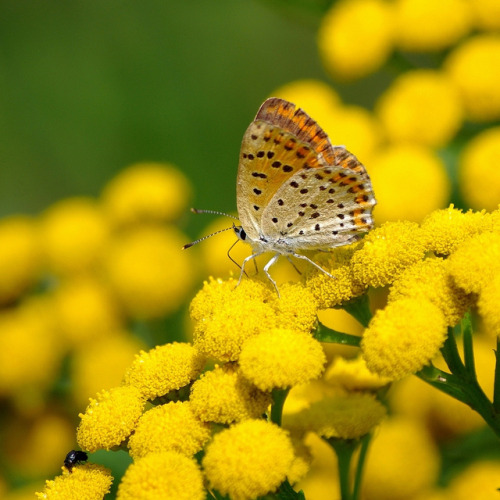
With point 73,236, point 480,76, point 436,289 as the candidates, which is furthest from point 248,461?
point 480,76

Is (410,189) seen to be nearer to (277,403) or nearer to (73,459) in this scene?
(277,403)

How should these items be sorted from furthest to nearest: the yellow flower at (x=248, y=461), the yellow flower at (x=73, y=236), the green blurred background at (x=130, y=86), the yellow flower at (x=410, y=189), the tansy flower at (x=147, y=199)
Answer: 1. the green blurred background at (x=130, y=86)
2. the tansy flower at (x=147, y=199)
3. the yellow flower at (x=73, y=236)
4. the yellow flower at (x=410, y=189)
5. the yellow flower at (x=248, y=461)

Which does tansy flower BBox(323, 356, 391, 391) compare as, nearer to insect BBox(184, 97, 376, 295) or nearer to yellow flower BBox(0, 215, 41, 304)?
insect BBox(184, 97, 376, 295)

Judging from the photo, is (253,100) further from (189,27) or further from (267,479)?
(267,479)

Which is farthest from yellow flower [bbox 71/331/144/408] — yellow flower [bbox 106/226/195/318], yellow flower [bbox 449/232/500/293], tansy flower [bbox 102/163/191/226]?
yellow flower [bbox 449/232/500/293]

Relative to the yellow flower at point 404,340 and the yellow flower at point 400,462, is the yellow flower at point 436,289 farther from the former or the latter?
Result: the yellow flower at point 400,462

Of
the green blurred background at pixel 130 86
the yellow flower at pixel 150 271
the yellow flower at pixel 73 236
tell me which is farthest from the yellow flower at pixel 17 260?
the green blurred background at pixel 130 86
